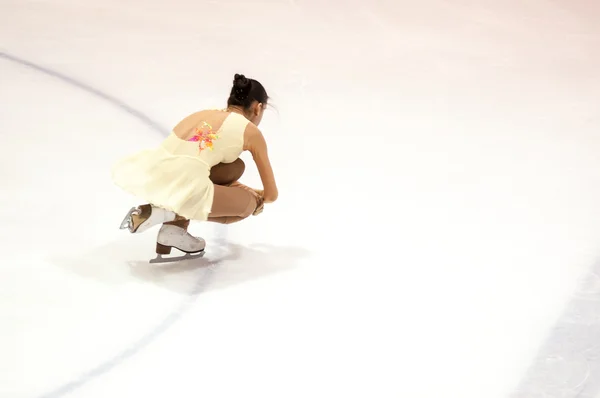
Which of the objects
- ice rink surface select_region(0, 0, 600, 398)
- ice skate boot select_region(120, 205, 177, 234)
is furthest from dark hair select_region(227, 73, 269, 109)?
ice rink surface select_region(0, 0, 600, 398)

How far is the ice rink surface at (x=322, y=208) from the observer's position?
281 centimetres

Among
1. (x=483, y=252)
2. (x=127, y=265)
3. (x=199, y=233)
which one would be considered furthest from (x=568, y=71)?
(x=127, y=265)

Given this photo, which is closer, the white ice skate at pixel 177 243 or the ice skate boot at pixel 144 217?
the ice skate boot at pixel 144 217

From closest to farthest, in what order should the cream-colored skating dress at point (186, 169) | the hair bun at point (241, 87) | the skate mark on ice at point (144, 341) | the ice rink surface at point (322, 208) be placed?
the skate mark on ice at point (144, 341) < the ice rink surface at point (322, 208) < the cream-colored skating dress at point (186, 169) < the hair bun at point (241, 87)

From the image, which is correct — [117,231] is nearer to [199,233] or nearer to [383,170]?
[199,233]

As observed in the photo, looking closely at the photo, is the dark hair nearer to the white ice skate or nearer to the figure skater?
the figure skater

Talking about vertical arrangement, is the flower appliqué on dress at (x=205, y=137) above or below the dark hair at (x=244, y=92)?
below

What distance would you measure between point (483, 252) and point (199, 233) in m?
1.08

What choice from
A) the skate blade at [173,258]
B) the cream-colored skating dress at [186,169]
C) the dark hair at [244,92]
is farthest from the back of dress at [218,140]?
the skate blade at [173,258]

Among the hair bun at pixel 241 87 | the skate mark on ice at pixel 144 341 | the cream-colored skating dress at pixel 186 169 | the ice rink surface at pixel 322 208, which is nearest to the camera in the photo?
the skate mark on ice at pixel 144 341

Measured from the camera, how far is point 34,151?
4.07 metres

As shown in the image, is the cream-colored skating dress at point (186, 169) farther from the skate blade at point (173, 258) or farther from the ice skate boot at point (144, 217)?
the skate blade at point (173, 258)

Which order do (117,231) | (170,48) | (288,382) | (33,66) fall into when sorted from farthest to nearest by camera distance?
(170,48) → (33,66) → (117,231) → (288,382)

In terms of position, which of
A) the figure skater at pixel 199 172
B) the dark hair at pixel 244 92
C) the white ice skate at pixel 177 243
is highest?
the dark hair at pixel 244 92
